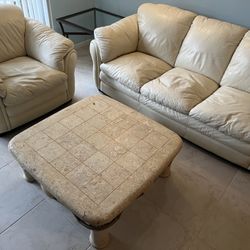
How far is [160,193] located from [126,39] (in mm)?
1456

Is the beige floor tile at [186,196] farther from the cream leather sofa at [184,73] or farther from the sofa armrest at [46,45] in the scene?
the sofa armrest at [46,45]

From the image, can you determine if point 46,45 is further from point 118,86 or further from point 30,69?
point 118,86

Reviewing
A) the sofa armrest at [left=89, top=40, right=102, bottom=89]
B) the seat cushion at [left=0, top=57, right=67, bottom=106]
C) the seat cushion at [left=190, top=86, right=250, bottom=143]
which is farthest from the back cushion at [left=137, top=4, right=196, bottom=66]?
the seat cushion at [left=0, top=57, right=67, bottom=106]

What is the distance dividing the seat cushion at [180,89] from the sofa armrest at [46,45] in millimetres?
749

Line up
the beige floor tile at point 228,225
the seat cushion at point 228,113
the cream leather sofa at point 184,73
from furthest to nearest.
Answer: the cream leather sofa at point 184,73
the seat cushion at point 228,113
the beige floor tile at point 228,225

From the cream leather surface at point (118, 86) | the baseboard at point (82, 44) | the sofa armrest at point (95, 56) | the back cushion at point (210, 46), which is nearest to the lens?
the back cushion at point (210, 46)

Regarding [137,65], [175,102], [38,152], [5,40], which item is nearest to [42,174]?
[38,152]

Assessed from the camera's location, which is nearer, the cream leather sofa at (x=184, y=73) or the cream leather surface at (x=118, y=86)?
the cream leather sofa at (x=184, y=73)

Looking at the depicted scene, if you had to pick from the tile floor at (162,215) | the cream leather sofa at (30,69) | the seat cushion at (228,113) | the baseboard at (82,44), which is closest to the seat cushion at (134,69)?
the cream leather sofa at (30,69)

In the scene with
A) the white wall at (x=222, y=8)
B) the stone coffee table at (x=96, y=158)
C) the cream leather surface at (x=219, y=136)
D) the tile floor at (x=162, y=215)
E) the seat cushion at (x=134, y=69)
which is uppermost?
the white wall at (x=222, y=8)

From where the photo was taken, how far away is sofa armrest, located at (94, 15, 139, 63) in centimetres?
231

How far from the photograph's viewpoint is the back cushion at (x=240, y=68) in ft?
6.59

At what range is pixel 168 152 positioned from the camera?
→ 1.50 metres

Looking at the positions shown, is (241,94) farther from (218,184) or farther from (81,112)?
(81,112)
